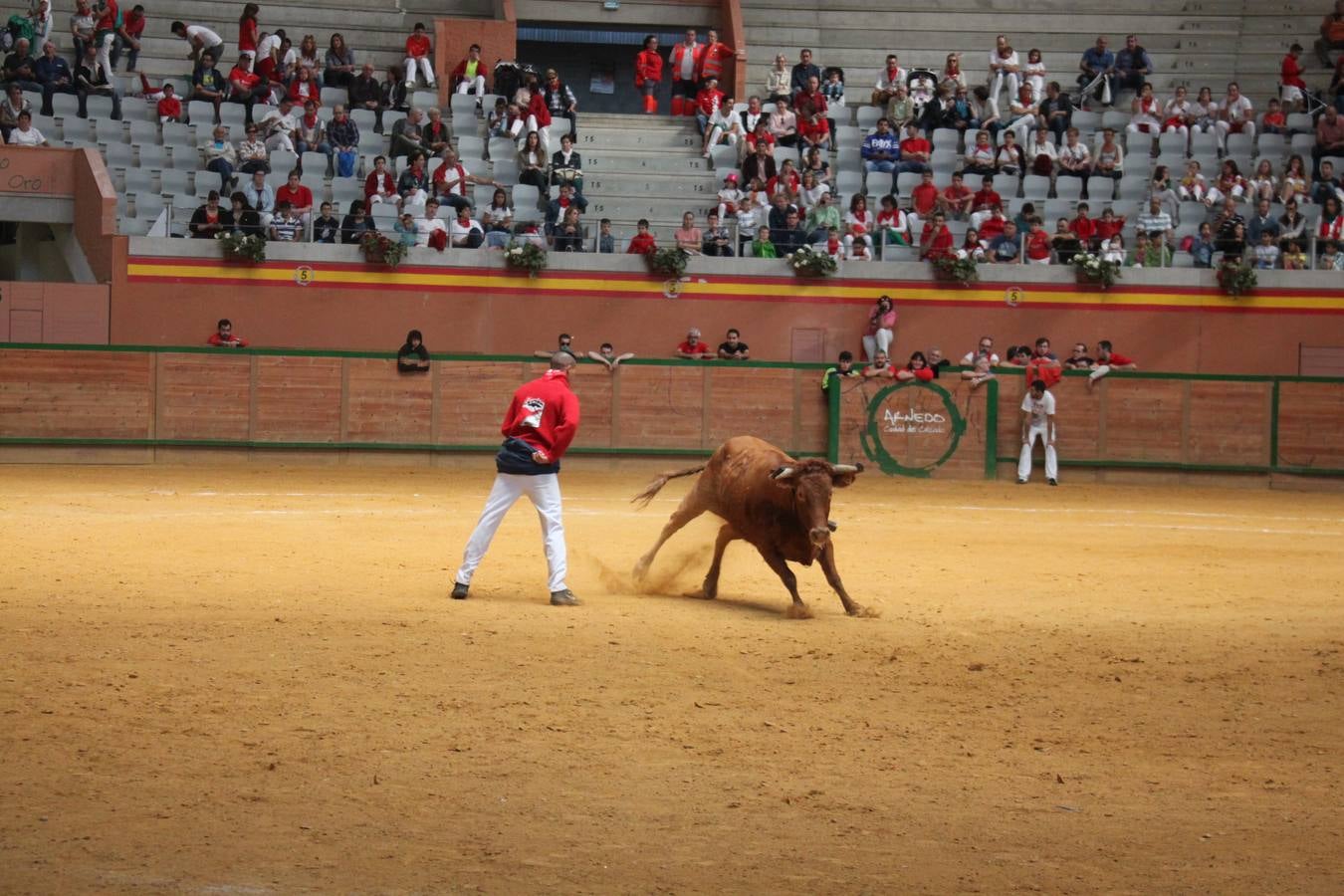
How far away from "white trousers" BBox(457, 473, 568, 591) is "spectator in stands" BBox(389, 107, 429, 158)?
18969 mm

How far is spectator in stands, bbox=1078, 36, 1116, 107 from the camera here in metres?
34.3

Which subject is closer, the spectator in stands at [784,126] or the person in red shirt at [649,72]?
the spectator in stands at [784,126]

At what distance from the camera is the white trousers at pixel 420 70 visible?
109 feet

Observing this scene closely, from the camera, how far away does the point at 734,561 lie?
1688cm

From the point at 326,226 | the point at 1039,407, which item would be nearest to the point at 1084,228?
the point at 1039,407

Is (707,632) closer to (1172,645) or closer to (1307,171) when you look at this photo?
(1172,645)

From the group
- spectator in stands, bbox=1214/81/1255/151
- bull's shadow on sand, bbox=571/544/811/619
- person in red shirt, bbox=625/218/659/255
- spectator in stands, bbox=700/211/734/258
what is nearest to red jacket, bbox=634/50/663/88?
spectator in stands, bbox=700/211/734/258

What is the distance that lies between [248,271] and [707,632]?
62.9 feet

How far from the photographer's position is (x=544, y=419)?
13039 millimetres

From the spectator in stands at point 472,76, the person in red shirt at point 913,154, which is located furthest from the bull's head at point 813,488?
the spectator in stands at point 472,76

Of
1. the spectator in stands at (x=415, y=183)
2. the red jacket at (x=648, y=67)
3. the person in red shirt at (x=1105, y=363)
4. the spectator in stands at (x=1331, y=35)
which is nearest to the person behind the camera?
the person in red shirt at (x=1105, y=363)

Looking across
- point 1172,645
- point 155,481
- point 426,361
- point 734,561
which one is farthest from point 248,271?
point 1172,645

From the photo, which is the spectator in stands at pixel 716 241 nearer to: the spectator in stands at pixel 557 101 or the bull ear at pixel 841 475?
the spectator in stands at pixel 557 101

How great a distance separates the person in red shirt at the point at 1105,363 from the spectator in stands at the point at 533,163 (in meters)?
11.1
